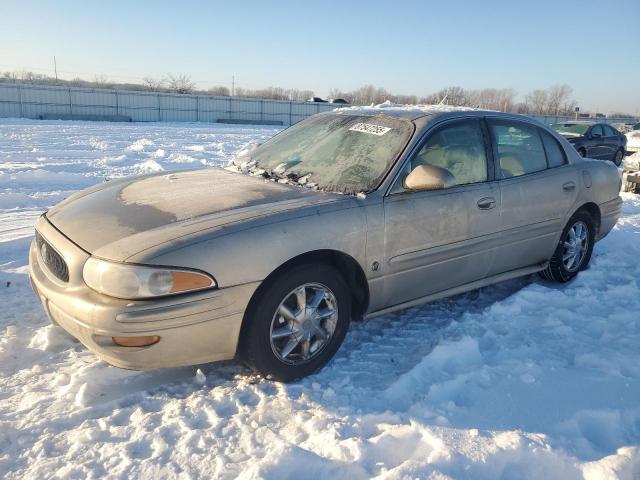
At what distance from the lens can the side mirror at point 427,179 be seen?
3100 mm

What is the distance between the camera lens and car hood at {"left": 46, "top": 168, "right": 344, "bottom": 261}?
2572 mm

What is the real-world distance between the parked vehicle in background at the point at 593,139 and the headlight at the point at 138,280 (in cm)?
1455

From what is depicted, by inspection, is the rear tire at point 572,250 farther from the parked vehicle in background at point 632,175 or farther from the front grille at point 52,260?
the parked vehicle in background at point 632,175

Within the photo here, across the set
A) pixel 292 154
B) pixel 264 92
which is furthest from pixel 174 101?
pixel 264 92

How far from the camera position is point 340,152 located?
351 centimetres

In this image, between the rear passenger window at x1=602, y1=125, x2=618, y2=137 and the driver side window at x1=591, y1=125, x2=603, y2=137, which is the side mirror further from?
the rear passenger window at x1=602, y1=125, x2=618, y2=137

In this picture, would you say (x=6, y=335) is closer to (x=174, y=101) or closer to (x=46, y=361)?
(x=46, y=361)

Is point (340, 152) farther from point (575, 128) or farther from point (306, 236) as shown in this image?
point (575, 128)

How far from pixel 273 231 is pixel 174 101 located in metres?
35.2

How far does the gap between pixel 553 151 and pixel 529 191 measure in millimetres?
691

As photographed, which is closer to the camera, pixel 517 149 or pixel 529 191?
pixel 529 191

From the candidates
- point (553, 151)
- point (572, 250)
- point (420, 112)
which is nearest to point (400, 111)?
point (420, 112)

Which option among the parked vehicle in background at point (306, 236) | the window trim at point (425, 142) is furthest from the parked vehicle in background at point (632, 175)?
the window trim at point (425, 142)

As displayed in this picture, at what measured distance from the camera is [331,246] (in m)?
2.85
